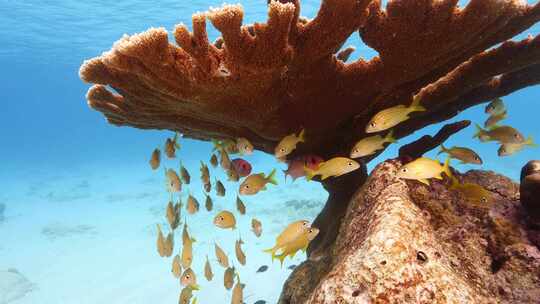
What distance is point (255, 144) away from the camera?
4.89m

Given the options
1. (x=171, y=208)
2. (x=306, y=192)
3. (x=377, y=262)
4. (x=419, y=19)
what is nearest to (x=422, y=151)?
(x=419, y=19)

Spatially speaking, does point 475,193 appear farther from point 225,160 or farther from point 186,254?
point 186,254

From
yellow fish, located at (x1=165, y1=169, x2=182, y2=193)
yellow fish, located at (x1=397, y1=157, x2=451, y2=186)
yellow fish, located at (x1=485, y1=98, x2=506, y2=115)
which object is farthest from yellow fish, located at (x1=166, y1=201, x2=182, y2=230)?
yellow fish, located at (x1=485, y1=98, x2=506, y2=115)

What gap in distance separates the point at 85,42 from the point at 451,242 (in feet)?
146

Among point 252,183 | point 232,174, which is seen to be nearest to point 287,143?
point 252,183

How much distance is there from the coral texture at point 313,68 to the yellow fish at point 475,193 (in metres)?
1.21

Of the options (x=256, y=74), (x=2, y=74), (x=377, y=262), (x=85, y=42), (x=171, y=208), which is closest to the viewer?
(x=377, y=262)

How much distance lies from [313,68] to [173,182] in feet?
8.81

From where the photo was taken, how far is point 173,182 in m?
4.92

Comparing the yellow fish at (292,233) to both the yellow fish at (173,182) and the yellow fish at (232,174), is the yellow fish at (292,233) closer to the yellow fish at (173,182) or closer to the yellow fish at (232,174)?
the yellow fish at (232,174)

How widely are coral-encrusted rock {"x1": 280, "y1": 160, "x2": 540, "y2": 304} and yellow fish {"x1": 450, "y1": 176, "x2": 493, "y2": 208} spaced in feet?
0.13

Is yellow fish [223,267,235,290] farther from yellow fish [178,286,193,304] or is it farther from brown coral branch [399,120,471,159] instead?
brown coral branch [399,120,471,159]

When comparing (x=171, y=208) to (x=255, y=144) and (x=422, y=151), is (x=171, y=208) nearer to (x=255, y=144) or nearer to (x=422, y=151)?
(x=255, y=144)

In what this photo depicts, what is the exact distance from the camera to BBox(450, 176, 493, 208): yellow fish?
114 inches
